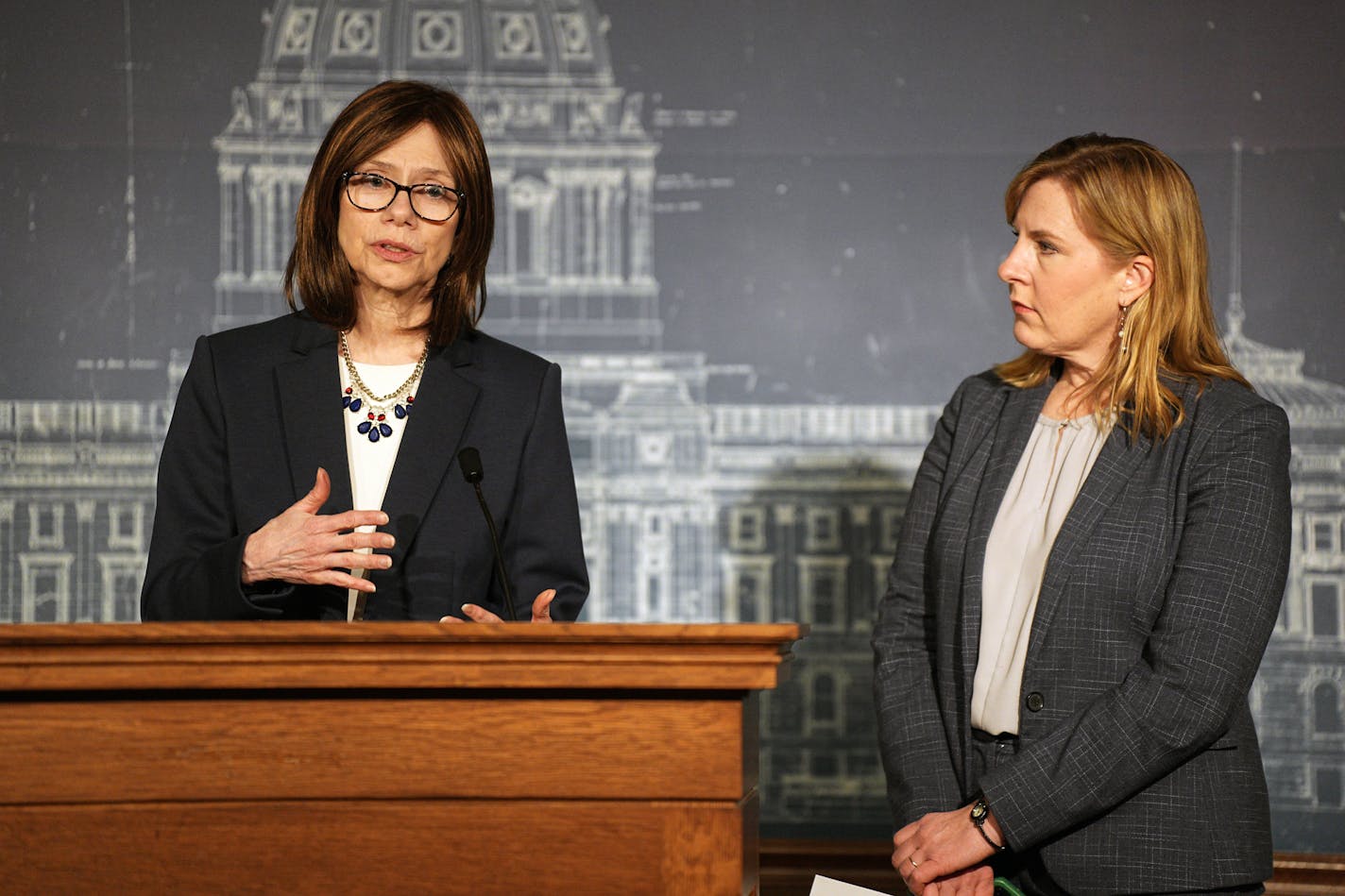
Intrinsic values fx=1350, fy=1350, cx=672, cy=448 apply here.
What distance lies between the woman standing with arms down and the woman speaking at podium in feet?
1.98

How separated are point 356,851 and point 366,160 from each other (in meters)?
1.16

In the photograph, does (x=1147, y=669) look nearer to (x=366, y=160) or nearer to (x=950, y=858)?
(x=950, y=858)

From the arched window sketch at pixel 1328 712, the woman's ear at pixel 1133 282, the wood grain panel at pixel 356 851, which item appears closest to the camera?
the wood grain panel at pixel 356 851

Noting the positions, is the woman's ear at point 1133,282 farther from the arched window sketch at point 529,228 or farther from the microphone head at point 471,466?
the arched window sketch at point 529,228

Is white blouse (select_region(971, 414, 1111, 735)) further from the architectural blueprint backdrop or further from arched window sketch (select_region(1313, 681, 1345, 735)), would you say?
arched window sketch (select_region(1313, 681, 1345, 735))

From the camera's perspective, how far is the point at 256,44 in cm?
353

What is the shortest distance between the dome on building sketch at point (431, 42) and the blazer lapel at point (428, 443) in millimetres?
1575

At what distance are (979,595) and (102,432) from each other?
2.43m

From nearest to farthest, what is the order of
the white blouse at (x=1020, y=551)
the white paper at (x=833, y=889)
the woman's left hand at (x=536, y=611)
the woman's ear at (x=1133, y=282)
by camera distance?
the white paper at (x=833, y=889)
the woman's left hand at (x=536, y=611)
the white blouse at (x=1020, y=551)
the woman's ear at (x=1133, y=282)

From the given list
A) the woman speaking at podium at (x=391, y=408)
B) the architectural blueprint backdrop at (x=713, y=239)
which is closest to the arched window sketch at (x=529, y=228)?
the architectural blueprint backdrop at (x=713, y=239)

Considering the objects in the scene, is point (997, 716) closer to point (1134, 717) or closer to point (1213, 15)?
point (1134, 717)

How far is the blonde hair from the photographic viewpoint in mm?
2061

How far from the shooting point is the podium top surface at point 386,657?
4.54 ft

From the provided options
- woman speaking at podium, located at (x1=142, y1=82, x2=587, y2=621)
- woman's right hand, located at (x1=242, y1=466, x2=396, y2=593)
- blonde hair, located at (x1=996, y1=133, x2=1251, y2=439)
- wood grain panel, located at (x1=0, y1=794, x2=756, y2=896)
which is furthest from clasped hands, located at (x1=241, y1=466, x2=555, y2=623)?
blonde hair, located at (x1=996, y1=133, x2=1251, y2=439)
